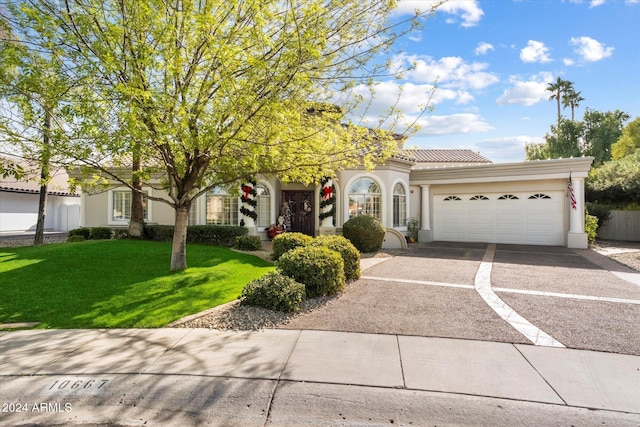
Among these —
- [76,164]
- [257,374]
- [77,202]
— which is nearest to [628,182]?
[257,374]

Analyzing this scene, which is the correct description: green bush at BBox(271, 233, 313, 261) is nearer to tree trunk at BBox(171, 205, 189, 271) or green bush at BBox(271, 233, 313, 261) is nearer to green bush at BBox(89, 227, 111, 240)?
tree trunk at BBox(171, 205, 189, 271)

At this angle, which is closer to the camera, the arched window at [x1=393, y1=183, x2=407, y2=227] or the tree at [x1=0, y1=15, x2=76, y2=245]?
the tree at [x1=0, y1=15, x2=76, y2=245]

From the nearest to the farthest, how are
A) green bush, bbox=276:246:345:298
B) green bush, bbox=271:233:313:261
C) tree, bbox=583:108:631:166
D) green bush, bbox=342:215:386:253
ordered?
1. green bush, bbox=276:246:345:298
2. green bush, bbox=271:233:313:261
3. green bush, bbox=342:215:386:253
4. tree, bbox=583:108:631:166

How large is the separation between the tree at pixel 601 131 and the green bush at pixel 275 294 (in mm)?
37978

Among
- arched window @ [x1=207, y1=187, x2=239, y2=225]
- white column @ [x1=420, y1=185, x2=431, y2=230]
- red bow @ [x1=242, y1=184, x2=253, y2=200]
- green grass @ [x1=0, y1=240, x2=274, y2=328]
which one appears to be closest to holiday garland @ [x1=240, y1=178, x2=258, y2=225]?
red bow @ [x1=242, y1=184, x2=253, y2=200]

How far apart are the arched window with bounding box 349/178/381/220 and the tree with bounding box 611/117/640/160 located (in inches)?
1044

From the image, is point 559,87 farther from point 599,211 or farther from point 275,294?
point 275,294

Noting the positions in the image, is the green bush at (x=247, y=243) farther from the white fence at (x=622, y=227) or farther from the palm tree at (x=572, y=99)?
the palm tree at (x=572, y=99)

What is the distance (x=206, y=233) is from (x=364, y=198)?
7.22m

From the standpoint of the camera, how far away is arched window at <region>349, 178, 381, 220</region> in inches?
640

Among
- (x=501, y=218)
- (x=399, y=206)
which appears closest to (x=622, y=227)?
(x=501, y=218)

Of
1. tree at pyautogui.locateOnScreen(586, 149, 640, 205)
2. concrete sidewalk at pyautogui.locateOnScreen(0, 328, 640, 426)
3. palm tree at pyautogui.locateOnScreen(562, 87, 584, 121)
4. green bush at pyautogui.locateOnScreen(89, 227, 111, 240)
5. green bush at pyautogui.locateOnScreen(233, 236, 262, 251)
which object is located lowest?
concrete sidewalk at pyautogui.locateOnScreen(0, 328, 640, 426)

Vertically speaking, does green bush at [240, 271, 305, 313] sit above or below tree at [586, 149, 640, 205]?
below

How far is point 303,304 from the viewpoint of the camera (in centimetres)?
679
